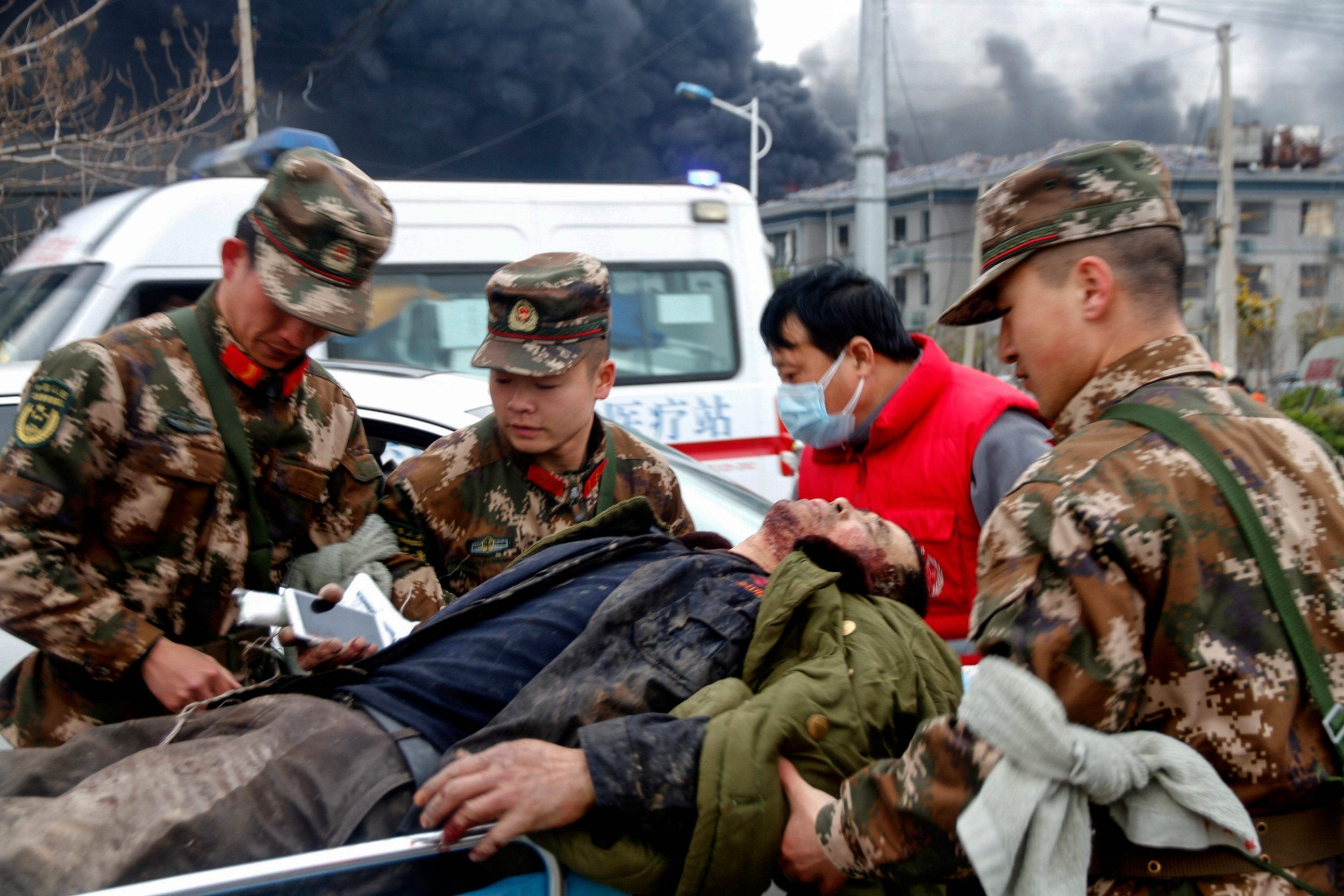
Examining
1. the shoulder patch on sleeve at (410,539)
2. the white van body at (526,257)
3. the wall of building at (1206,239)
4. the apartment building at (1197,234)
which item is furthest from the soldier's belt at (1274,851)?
the apartment building at (1197,234)

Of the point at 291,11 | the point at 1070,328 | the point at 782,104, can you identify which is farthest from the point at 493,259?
the point at 782,104

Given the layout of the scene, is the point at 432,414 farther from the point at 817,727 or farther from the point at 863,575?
the point at 817,727

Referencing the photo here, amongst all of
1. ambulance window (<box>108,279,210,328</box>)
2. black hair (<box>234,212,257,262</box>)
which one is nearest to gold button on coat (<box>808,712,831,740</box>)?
black hair (<box>234,212,257,262</box>)

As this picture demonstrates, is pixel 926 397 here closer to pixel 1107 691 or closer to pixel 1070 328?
pixel 1070 328

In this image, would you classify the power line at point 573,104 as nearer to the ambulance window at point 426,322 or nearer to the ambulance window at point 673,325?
the ambulance window at point 673,325

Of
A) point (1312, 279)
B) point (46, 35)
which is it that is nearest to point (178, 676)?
point (46, 35)

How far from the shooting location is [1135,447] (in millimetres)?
1308

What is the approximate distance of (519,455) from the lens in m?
2.71

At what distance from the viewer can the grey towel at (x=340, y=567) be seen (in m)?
2.44

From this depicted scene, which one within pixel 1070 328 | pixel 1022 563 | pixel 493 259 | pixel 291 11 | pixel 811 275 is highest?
pixel 291 11

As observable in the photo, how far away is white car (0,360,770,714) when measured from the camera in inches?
125

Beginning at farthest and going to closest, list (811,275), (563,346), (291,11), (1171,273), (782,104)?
(782,104) < (291,11) < (811,275) < (563,346) < (1171,273)

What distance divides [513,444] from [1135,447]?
167 cm

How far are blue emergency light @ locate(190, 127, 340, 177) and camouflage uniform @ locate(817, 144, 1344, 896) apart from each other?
4730mm
